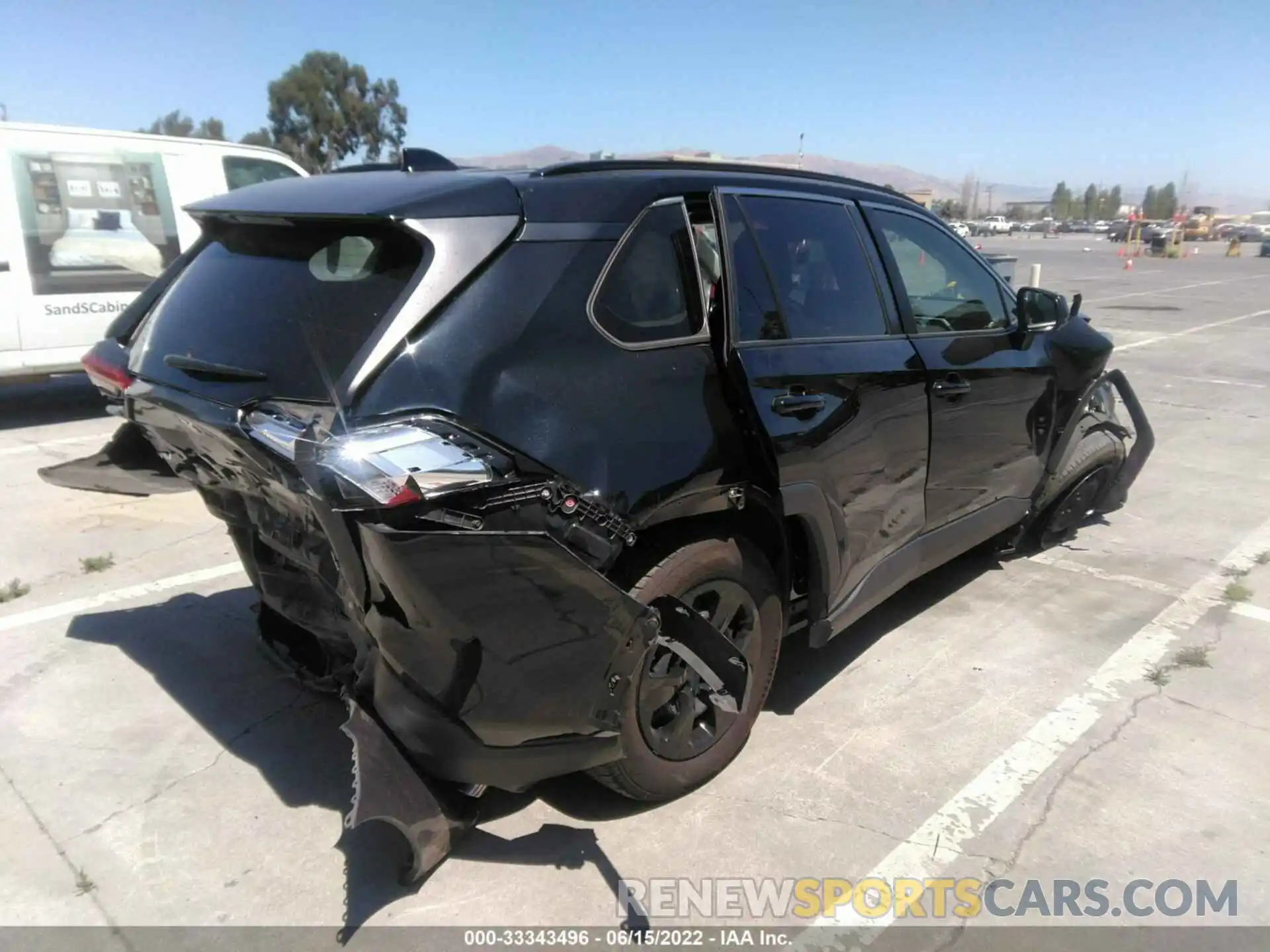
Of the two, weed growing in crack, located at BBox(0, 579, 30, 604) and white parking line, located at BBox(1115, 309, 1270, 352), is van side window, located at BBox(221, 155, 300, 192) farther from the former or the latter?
white parking line, located at BBox(1115, 309, 1270, 352)

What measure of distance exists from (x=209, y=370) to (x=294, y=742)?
4.73ft

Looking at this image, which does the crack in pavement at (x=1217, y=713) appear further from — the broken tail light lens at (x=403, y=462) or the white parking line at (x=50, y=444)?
the white parking line at (x=50, y=444)

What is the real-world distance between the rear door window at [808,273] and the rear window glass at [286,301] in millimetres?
1170

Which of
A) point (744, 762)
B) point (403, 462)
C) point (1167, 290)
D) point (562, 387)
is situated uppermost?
point (562, 387)

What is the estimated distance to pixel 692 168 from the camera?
3.21 metres

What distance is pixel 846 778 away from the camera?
10.4ft

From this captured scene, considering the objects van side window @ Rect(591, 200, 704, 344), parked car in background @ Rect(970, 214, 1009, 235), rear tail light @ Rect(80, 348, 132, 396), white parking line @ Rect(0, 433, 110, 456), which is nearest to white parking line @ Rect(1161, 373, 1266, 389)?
van side window @ Rect(591, 200, 704, 344)

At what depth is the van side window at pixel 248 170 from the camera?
873cm

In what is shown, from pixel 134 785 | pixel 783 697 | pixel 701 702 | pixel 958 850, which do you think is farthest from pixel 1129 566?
pixel 134 785

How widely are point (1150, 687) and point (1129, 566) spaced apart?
147cm

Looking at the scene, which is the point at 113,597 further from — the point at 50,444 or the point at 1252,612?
the point at 1252,612

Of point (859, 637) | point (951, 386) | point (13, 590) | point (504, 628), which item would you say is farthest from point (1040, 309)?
point (13, 590)

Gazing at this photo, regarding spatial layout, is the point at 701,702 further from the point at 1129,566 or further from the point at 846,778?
the point at 1129,566

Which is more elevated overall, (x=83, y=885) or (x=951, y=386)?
(x=951, y=386)
